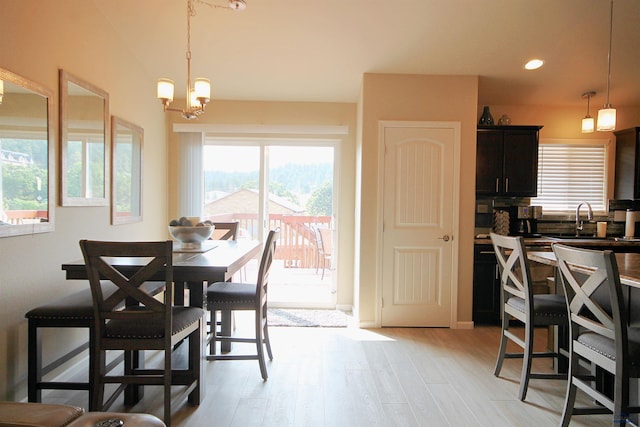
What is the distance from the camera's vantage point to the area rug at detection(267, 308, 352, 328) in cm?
395

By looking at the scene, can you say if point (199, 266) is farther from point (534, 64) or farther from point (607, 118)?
point (534, 64)

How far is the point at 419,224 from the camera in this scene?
3.84 m

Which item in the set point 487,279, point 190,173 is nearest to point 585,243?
point 487,279

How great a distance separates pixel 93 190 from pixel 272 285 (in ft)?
7.60

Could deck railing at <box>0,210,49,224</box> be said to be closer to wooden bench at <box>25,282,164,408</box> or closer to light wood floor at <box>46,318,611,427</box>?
wooden bench at <box>25,282,164,408</box>

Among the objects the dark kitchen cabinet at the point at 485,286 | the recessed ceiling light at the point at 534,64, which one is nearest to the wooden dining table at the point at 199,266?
the dark kitchen cabinet at the point at 485,286

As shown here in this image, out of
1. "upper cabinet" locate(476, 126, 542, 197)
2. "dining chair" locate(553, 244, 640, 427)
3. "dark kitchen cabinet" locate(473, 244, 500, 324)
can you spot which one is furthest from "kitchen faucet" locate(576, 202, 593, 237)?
"dining chair" locate(553, 244, 640, 427)

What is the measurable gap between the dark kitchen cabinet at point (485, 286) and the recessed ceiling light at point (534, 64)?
5.81ft

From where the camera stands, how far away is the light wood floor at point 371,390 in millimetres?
2188

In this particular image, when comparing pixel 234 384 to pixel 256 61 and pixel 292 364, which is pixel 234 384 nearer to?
pixel 292 364

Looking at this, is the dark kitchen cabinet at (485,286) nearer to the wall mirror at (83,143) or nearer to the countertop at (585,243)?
the countertop at (585,243)

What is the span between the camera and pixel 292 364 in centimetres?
294

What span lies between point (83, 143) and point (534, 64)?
13.0 ft

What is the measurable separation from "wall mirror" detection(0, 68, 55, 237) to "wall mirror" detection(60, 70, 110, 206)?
0.48 ft
